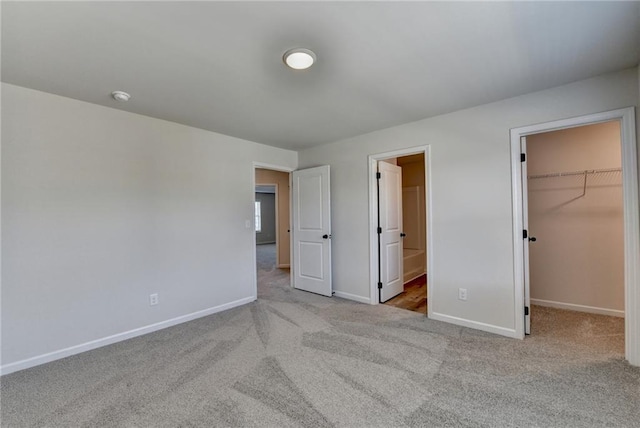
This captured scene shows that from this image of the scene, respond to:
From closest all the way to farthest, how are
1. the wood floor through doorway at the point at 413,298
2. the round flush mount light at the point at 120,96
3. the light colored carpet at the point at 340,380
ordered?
1. the light colored carpet at the point at 340,380
2. the round flush mount light at the point at 120,96
3. the wood floor through doorway at the point at 413,298

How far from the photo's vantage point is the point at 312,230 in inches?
168

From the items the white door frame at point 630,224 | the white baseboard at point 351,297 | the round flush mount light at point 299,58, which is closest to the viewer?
the round flush mount light at point 299,58

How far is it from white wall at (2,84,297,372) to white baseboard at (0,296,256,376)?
0.02m

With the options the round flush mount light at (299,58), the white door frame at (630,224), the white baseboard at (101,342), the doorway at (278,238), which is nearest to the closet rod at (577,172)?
the white door frame at (630,224)

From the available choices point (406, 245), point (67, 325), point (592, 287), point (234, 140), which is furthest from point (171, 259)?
point (592, 287)

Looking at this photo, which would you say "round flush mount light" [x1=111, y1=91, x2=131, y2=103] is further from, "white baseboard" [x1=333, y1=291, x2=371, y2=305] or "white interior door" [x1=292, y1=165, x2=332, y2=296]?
"white baseboard" [x1=333, y1=291, x2=371, y2=305]

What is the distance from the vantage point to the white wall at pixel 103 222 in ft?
7.37

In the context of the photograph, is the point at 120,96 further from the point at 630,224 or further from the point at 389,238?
the point at 630,224

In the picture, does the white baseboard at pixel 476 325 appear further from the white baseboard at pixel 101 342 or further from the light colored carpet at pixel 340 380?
the white baseboard at pixel 101 342

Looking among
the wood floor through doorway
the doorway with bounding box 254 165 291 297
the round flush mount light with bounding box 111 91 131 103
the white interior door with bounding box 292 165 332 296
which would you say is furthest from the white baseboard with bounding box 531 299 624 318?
the round flush mount light with bounding box 111 91 131 103

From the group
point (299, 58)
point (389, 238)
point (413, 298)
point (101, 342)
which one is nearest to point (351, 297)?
point (413, 298)

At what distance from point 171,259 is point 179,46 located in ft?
7.42

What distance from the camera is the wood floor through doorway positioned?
3583 mm

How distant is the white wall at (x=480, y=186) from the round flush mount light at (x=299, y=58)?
1847 mm
